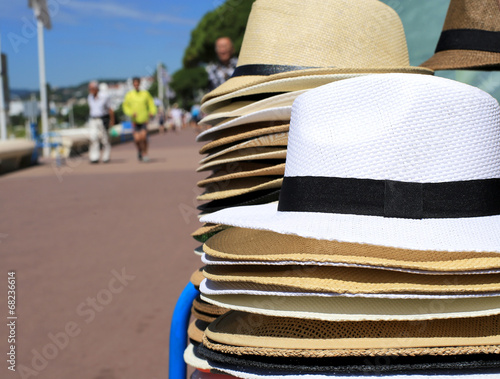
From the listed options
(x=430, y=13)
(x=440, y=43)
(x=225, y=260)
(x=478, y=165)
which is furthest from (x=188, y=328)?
(x=430, y=13)

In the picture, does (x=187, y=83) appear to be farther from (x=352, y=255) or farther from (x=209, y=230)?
(x=352, y=255)

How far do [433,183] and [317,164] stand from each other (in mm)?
220

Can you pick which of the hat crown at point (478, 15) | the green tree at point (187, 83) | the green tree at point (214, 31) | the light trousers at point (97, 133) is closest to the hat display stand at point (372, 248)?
the hat crown at point (478, 15)

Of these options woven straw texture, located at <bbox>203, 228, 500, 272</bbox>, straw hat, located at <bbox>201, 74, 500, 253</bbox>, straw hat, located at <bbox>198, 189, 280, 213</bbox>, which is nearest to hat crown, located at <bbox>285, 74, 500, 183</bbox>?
straw hat, located at <bbox>201, 74, 500, 253</bbox>

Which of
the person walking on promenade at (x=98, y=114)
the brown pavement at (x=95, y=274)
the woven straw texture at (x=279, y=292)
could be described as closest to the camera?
the woven straw texture at (x=279, y=292)

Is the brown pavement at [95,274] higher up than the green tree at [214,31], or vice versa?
the green tree at [214,31]

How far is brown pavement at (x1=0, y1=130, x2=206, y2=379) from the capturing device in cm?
291

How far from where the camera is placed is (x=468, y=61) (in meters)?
1.84

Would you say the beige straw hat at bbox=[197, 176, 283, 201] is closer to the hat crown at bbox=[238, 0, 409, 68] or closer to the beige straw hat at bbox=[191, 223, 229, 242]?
the beige straw hat at bbox=[191, 223, 229, 242]

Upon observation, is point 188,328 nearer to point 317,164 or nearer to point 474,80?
point 317,164

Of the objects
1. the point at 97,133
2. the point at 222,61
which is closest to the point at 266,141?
the point at 222,61

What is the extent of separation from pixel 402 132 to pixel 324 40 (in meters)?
0.60

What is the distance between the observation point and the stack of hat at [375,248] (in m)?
0.89

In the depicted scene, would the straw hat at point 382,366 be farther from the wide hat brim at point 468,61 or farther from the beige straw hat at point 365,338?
the wide hat brim at point 468,61
